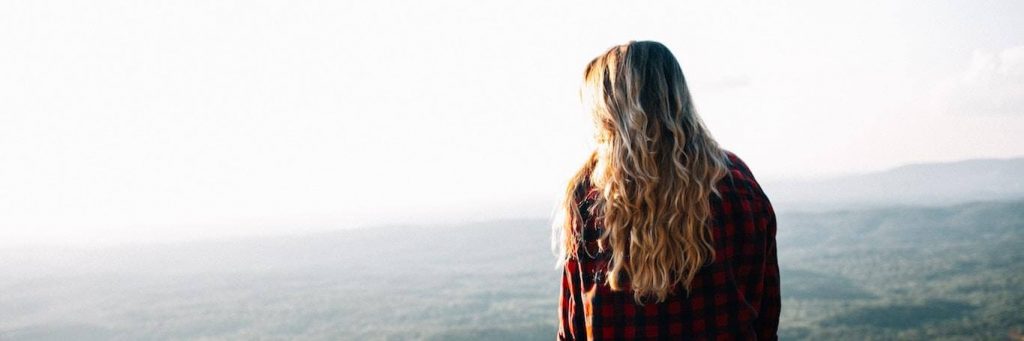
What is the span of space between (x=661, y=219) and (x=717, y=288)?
214mm

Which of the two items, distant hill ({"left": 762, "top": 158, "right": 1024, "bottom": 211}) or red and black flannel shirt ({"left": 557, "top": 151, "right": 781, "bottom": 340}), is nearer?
red and black flannel shirt ({"left": 557, "top": 151, "right": 781, "bottom": 340})

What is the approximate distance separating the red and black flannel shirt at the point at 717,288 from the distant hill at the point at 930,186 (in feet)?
533

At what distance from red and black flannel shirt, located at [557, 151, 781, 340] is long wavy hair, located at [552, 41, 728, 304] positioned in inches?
1.2

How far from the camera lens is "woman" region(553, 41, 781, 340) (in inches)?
60.3

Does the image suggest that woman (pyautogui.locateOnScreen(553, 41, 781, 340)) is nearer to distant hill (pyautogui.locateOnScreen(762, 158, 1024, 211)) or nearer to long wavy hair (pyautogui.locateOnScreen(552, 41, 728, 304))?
long wavy hair (pyautogui.locateOnScreen(552, 41, 728, 304))

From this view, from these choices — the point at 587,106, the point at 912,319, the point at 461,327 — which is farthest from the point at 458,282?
the point at 587,106

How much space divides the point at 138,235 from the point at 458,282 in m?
77.9

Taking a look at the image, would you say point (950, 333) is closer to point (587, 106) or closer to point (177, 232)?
point (587, 106)

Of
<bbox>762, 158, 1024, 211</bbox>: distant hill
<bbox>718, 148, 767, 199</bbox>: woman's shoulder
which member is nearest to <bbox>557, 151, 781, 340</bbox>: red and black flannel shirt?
<bbox>718, 148, 767, 199</bbox>: woman's shoulder

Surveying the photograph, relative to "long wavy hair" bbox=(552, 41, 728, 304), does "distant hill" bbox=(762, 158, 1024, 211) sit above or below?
below

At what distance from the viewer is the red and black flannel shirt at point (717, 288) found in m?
1.56

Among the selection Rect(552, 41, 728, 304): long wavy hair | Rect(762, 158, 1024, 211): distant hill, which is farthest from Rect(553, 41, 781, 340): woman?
Rect(762, 158, 1024, 211): distant hill

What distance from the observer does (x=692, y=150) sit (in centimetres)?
154

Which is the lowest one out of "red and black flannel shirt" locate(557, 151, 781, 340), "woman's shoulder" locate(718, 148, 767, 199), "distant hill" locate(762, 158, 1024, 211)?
"distant hill" locate(762, 158, 1024, 211)
